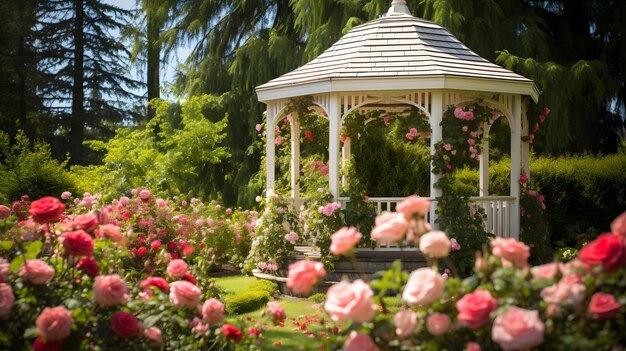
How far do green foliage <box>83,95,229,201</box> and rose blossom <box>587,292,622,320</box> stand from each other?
39.9ft

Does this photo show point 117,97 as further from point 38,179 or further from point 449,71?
point 449,71

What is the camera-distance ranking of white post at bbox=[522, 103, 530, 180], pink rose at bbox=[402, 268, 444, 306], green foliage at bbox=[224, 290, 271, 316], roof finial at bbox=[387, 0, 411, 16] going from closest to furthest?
1. pink rose at bbox=[402, 268, 444, 306]
2. green foliage at bbox=[224, 290, 271, 316]
3. white post at bbox=[522, 103, 530, 180]
4. roof finial at bbox=[387, 0, 411, 16]

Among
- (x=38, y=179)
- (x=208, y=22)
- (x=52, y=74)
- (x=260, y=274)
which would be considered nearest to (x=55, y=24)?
(x=52, y=74)

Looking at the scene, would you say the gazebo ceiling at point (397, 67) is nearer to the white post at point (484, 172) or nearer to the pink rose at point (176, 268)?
the white post at point (484, 172)

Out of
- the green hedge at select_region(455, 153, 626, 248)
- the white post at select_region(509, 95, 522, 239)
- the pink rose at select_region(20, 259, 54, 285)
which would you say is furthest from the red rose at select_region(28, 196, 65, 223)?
the green hedge at select_region(455, 153, 626, 248)

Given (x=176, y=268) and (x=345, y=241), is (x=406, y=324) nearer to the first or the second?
(x=345, y=241)

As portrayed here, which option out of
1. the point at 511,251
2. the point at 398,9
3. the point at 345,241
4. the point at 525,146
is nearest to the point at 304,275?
the point at 345,241

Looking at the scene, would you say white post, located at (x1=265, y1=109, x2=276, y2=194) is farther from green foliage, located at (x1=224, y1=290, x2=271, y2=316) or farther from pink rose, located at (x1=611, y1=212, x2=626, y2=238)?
pink rose, located at (x1=611, y1=212, x2=626, y2=238)

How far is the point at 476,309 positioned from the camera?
260 centimetres

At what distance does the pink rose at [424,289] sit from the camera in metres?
2.65

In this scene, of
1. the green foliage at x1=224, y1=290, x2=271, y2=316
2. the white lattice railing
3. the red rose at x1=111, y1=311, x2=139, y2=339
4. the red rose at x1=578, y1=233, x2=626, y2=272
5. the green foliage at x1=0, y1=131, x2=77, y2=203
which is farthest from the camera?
the green foliage at x1=0, y1=131, x2=77, y2=203

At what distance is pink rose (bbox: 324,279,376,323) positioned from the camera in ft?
8.53

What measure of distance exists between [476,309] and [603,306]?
1.48ft

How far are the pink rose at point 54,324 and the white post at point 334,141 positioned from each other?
19.4 ft
